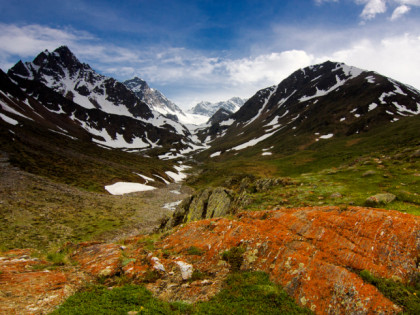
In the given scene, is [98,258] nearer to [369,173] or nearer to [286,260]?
[286,260]

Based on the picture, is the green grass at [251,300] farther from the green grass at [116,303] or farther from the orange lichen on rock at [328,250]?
the green grass at [116,303]

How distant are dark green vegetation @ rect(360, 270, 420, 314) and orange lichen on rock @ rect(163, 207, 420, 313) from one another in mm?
251

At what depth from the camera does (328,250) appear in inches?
379

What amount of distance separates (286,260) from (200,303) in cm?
435

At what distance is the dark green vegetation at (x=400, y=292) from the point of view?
6.62 meters

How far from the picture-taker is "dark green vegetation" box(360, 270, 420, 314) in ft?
21.7

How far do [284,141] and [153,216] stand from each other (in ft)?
397

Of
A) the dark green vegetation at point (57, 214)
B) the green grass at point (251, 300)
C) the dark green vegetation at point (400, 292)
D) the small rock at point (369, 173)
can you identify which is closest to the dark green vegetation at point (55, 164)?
the dark green vegetation at point (57, 214)

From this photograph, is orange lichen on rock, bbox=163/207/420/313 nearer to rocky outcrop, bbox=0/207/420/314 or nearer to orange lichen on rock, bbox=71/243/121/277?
rocky outcrop, bbox=0/207/420/314

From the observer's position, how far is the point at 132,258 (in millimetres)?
12078

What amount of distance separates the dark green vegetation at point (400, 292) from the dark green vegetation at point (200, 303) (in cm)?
285

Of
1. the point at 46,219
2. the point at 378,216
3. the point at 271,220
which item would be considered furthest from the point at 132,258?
the point at 46,219

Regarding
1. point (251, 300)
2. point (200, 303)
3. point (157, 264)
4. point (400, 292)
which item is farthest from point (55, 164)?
point (400, 292)

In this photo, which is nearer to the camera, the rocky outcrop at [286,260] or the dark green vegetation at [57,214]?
the rocky outcrop at [286,260]
